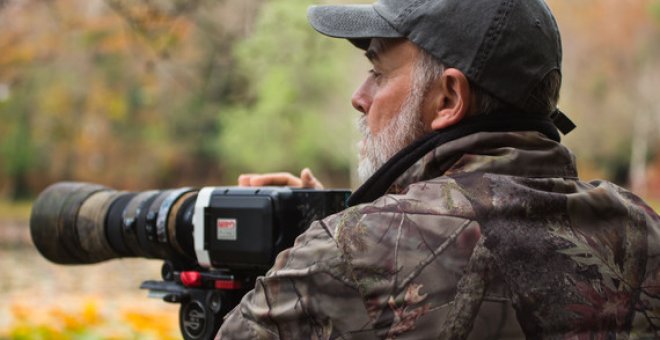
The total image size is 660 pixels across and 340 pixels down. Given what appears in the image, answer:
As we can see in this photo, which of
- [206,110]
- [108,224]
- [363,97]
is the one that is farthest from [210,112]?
[363,97]

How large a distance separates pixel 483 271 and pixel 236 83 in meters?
21.5

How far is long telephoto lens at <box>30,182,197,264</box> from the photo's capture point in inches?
93.5

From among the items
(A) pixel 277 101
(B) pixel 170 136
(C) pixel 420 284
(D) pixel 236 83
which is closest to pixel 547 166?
(C) pixel 420 284

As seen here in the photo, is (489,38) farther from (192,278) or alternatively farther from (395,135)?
(192,278)

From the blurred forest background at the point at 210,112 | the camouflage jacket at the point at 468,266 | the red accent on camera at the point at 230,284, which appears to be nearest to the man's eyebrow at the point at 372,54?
the camouflage jacket at the point at 468,266

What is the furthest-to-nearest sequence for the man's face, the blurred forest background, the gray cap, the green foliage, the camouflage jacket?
the blurred forest background, the green foliage, the man's face, the gray cap, the camouflage jacket

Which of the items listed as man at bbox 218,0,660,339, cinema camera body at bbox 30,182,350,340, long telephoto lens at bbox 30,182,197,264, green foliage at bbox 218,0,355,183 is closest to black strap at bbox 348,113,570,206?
man at bbox 218,0,660,339

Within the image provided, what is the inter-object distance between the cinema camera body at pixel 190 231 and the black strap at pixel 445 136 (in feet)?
1.55

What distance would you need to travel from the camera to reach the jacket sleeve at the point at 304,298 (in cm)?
140

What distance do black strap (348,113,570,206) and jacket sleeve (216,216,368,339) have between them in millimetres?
187

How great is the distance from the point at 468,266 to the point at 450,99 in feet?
1.13

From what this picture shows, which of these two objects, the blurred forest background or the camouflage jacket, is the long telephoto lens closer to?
the camouflage jacket

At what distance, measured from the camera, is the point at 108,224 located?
8.50 ft

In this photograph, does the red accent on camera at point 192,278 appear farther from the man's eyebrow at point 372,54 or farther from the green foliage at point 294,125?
the green foliage at point 294,125
